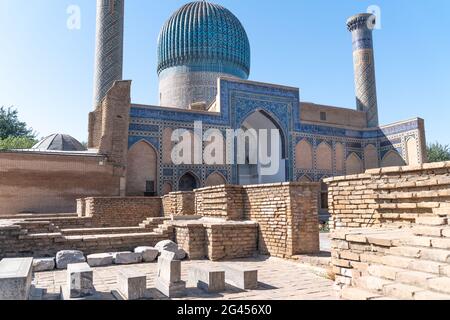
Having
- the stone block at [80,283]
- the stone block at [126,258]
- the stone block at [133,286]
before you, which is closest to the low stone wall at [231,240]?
the stone block at [126,258]

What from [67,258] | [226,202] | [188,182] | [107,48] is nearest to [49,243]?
[67,258]

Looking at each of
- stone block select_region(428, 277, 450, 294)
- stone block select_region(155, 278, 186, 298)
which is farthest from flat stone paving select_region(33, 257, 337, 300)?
stone block select_region(428, 277, 450, 294)

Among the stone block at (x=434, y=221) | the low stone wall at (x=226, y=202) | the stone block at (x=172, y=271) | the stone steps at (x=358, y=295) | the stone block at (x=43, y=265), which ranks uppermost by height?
the low stone wall at (x=226, y=202)

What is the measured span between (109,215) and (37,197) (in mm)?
3162

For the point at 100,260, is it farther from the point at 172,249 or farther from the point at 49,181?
the point at 49,181

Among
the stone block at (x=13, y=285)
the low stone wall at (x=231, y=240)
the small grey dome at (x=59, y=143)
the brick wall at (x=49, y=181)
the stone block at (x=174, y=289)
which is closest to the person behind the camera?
the stone block at (x=13, y=285)

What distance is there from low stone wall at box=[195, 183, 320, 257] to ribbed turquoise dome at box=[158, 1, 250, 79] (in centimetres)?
1695

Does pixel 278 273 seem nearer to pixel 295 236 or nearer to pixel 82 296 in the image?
pixel 295 236

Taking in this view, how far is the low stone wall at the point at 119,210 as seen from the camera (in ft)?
35.2

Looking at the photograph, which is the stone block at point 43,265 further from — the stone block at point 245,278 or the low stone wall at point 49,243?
the stone block at point 245,278

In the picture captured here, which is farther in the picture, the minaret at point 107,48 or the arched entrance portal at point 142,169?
the minaret at point 107,48

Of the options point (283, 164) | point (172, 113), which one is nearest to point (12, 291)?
point (172, 113)

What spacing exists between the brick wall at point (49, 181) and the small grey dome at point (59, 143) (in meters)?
3.60

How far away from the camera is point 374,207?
4.29 meters
